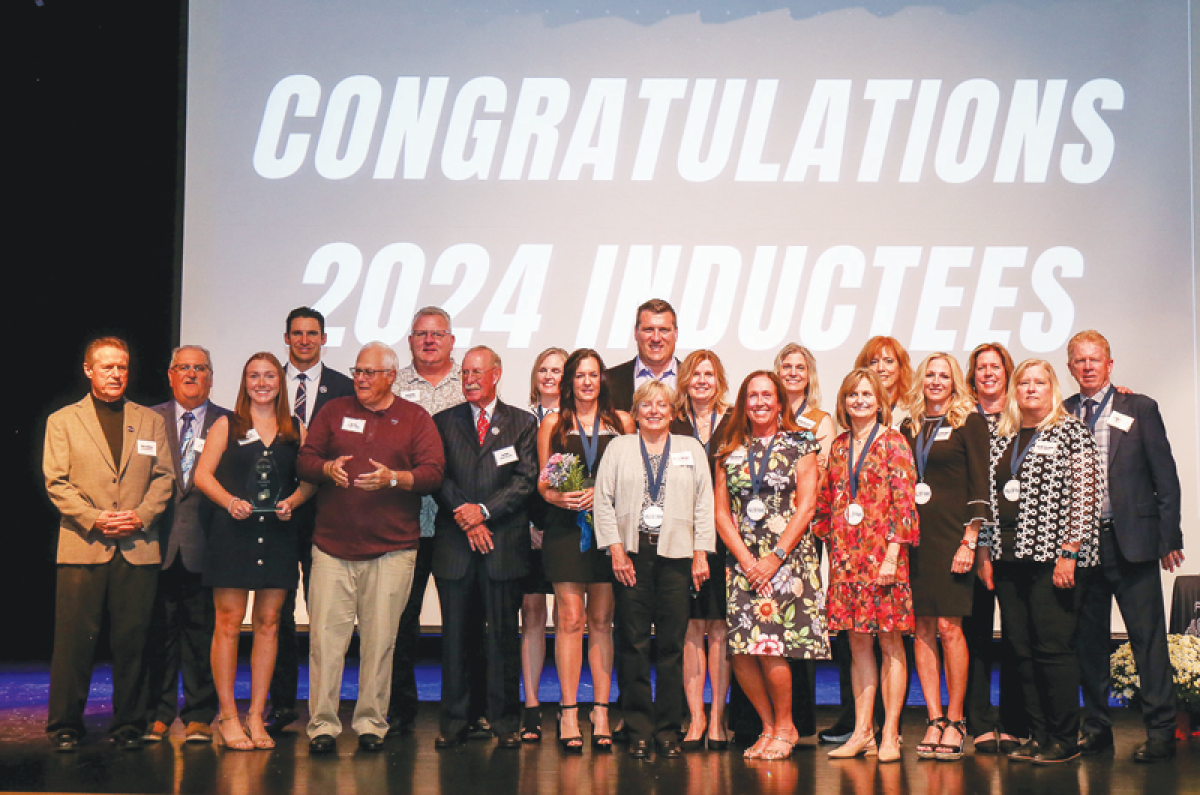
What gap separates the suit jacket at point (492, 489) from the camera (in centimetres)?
428

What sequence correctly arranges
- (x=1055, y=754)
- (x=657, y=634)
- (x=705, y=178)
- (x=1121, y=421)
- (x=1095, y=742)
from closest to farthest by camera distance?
(x=1055, y=754)
(x=657, y=634)
(x=1095, y=742)
(x=1121, y=421)
(x=705, y=178)

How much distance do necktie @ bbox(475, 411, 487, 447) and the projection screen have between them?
5.66ft

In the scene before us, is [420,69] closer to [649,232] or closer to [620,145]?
Result: [620,145]

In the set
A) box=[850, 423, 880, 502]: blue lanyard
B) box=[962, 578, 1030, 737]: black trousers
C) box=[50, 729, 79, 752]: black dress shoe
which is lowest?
box=[50, 729, 79, 752]: black dress shoe

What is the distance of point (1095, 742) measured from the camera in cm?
427

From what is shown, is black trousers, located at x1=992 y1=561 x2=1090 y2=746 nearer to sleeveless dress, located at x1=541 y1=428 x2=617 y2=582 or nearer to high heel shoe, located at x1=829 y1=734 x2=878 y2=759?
high heel shoe, located at x1=829 y1=734 x2=878 y2=759

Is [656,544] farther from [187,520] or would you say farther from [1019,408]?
[187,520]

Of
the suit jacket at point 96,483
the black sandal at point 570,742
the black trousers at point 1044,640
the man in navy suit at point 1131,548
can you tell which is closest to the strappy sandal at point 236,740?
the suit jacket at point 96,483

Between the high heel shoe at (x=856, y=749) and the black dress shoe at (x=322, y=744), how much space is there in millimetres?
1934

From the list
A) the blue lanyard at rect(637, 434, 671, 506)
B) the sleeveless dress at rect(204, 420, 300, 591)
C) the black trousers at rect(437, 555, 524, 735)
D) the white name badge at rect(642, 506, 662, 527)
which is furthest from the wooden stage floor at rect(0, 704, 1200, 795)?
the blue lanyard at rect(637, 434, 671, 506)

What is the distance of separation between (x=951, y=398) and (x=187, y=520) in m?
3.20

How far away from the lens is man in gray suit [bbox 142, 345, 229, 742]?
439 cm

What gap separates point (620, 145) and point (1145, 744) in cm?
402

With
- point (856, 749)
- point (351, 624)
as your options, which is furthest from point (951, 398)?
point (351, 624)
